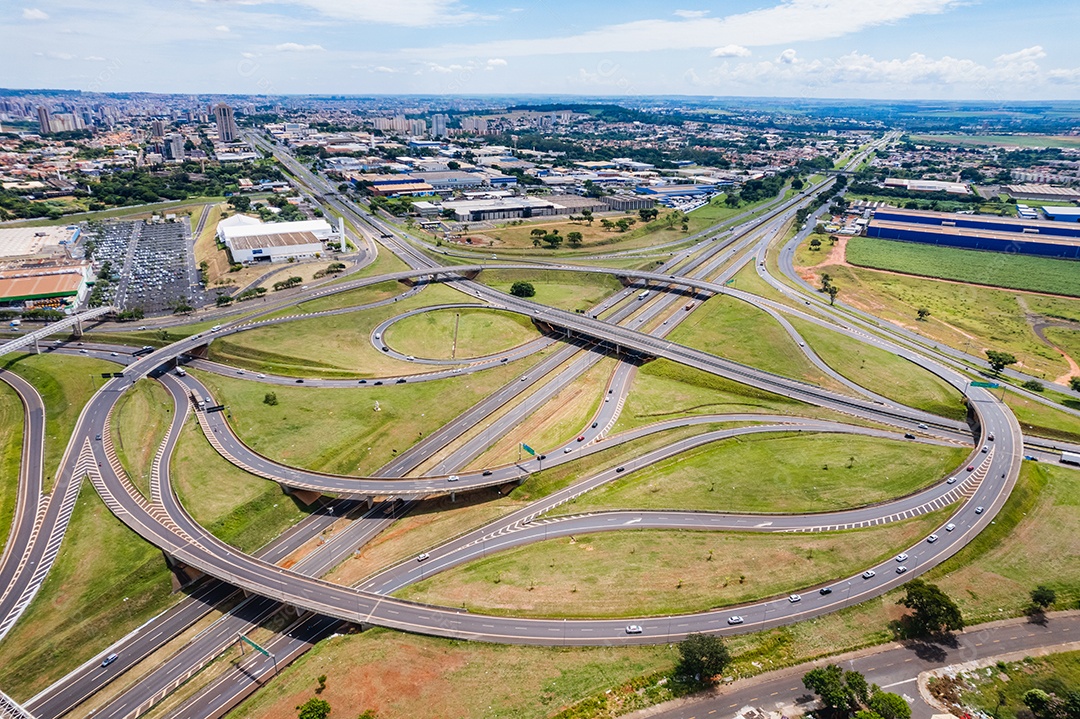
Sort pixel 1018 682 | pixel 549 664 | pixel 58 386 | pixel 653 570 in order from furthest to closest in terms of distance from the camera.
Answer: pixel 58 386, pixel 653 570, pixel 549 664, pixel 1018 682

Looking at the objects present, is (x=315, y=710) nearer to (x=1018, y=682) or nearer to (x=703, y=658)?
(x=703, y=658)

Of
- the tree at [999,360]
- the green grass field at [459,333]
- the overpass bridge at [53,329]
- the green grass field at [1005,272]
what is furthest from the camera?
the green grass field at [1005,272]

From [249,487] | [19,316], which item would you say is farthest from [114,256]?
[249,487]

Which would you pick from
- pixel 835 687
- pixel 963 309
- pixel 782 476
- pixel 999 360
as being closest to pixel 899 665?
pixel 835 687

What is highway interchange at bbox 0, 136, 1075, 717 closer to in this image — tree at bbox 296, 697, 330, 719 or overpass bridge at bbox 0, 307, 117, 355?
tree at bbox 296, 697, 330, 719

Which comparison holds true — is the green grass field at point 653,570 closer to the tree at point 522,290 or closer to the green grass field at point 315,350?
the green grass field at point 315,350

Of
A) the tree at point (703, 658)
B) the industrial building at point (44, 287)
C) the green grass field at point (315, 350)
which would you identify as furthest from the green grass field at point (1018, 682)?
the industrial building at point (44, 287)

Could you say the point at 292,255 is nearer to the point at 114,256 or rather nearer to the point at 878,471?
the point at 114,256
